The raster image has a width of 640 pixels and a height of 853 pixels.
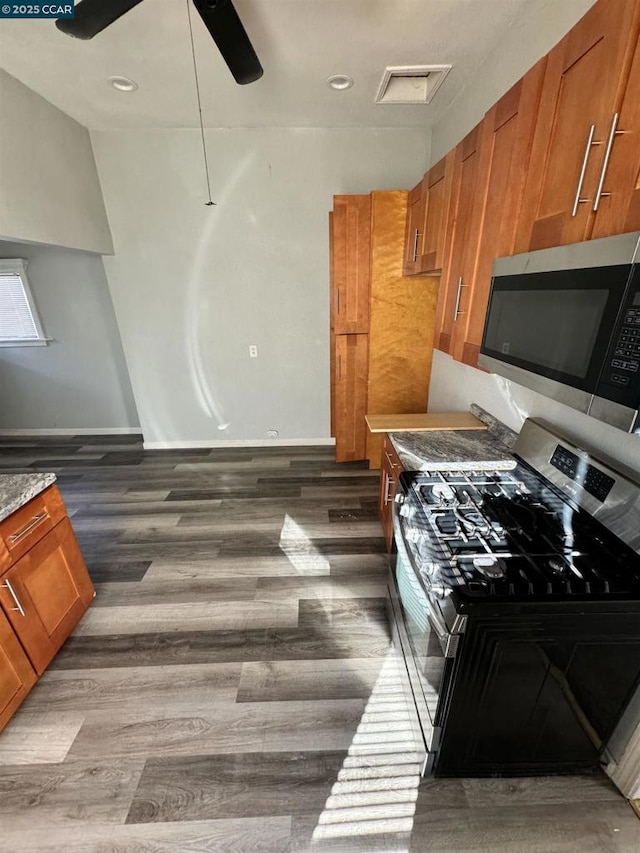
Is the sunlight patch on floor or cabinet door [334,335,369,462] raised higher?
cabinet door [334,335,369,462]

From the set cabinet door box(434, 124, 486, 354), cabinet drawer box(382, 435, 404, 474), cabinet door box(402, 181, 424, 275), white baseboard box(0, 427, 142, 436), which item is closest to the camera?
cabinet door box(434, 124, 486, 354)

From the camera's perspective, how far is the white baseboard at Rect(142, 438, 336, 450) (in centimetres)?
375

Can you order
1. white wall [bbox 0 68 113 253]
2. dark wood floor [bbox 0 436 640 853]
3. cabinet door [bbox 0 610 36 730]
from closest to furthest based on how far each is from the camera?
dark wood floor [bbox 0 436 640 853] → cabinet door [bbox 0 610 36 730] → white wall [bbox 0 68 113 253]

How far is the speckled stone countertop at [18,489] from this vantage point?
1.38 meters

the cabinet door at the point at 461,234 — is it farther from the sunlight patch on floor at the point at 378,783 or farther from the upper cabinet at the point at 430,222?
the sunlight patch on floor at the point at 378,783

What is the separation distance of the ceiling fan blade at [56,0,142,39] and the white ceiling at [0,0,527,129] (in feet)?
1.23

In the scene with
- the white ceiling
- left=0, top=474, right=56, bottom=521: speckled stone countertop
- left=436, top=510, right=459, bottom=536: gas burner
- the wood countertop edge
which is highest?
the white ceiling

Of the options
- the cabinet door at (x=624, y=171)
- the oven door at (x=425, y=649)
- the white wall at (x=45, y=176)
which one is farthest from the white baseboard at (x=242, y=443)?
the cabinet door at (x=624, y=171)

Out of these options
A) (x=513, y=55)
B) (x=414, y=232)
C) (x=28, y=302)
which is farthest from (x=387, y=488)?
(x=28, y=302)

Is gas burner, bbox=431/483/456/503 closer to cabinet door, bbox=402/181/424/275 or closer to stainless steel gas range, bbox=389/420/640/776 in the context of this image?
stainless steel gas range, bbox=389/420/640/776

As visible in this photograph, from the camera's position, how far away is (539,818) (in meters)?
1.14

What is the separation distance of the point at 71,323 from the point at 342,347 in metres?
3.01

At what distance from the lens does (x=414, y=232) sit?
234cm

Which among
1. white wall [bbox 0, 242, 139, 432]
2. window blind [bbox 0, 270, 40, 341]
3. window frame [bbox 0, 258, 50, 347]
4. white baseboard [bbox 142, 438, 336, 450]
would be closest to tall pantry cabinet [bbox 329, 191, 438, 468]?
white baseboard [bbox 142, 438, 336, 450]
